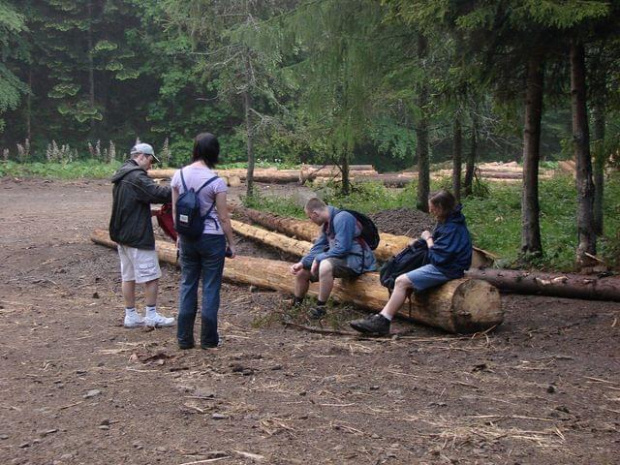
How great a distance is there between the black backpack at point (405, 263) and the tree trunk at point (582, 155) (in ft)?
7.21

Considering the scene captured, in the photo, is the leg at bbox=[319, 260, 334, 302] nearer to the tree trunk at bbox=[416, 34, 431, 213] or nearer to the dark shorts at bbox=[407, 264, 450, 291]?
the dark shorts at bbox=[407, 264, 450, 291]

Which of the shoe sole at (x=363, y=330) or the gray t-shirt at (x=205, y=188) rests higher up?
the gray t-shirt at (x=205, y=188)

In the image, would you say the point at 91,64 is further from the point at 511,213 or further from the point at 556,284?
the point at 556,284

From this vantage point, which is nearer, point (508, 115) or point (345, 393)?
point (345, 393)

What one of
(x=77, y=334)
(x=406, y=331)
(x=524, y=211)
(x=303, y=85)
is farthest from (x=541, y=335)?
(x=303, y=85)

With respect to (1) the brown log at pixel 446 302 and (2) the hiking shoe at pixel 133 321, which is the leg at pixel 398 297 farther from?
(2) the hiking shoe at pixel 133 321

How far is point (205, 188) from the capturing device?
6.91 m

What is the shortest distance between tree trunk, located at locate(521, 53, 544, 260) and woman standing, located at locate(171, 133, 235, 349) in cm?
419

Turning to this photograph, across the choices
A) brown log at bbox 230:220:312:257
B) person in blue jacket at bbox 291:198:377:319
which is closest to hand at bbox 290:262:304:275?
person in blue jacket at bbox 291:198:377:319

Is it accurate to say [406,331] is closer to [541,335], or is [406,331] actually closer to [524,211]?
[541,335]

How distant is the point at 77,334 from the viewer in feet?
26.4

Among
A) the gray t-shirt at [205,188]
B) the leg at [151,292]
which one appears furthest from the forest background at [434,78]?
the leg at [151,292]

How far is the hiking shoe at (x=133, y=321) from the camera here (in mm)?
8312

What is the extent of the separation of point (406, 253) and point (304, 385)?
250cm
